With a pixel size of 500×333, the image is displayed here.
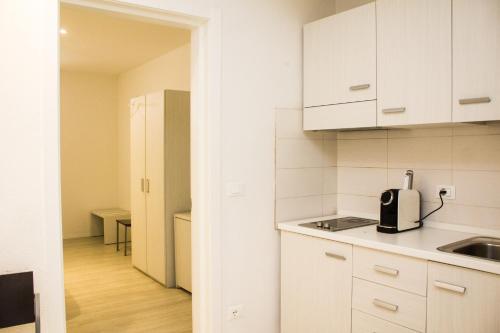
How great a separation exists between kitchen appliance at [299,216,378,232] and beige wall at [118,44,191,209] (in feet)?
9.31

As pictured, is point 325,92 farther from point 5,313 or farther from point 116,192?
point 116,192

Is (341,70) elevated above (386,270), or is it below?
above

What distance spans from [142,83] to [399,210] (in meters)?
4.63

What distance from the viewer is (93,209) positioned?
6.61 meters

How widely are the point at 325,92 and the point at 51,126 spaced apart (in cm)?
160

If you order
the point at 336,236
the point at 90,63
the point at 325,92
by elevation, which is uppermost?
the point at 90,63

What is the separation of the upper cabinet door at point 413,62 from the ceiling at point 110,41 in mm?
2159

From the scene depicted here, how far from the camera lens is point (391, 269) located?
2029mm

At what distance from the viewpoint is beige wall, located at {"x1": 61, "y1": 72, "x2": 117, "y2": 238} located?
636 cm

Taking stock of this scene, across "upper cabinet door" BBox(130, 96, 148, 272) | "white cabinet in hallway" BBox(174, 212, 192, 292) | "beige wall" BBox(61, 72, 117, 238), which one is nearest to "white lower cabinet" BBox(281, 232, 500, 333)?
"white cabinet in hallway" BBox(174, 212, 192, 292)

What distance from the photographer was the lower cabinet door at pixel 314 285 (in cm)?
227

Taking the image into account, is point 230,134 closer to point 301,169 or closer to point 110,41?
point 301,169

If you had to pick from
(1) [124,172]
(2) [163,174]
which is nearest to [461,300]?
(2) [163,174]

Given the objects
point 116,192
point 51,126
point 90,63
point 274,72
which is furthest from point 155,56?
point 51,126
